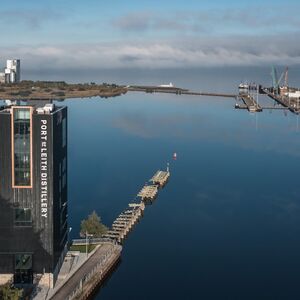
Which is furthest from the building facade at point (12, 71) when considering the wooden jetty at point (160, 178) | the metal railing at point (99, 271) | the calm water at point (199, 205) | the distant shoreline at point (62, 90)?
the metal railing at point (99, 271)

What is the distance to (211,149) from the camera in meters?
43.0

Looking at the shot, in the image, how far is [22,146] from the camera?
15.4m

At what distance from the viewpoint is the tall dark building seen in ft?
50.2

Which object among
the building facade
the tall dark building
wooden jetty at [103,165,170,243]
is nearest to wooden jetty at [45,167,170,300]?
wooden jetty at [103,165,170,243]

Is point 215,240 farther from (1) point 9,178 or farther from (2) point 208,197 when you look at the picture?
(1) point 9,178

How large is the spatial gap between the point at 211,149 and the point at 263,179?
10203 mm

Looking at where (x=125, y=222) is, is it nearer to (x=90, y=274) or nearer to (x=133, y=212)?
(x=133, y=212)

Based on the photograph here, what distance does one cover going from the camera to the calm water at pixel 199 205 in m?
18.6

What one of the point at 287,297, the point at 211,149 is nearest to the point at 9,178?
the point at 287,297

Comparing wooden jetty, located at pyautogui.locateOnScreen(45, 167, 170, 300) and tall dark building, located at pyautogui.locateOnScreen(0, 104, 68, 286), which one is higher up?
tall dark building, located at pyautogui.locateOnScreen(0, 104, 68, 286)

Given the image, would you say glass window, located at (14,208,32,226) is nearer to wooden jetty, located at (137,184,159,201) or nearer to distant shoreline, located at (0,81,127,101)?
wooden jetty, located at (137,184,159,201)

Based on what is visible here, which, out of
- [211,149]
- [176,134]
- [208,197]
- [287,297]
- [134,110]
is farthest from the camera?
[134,110]

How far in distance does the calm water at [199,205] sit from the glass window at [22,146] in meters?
4.52

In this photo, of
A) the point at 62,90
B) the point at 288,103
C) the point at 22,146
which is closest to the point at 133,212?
the point at 22,146
